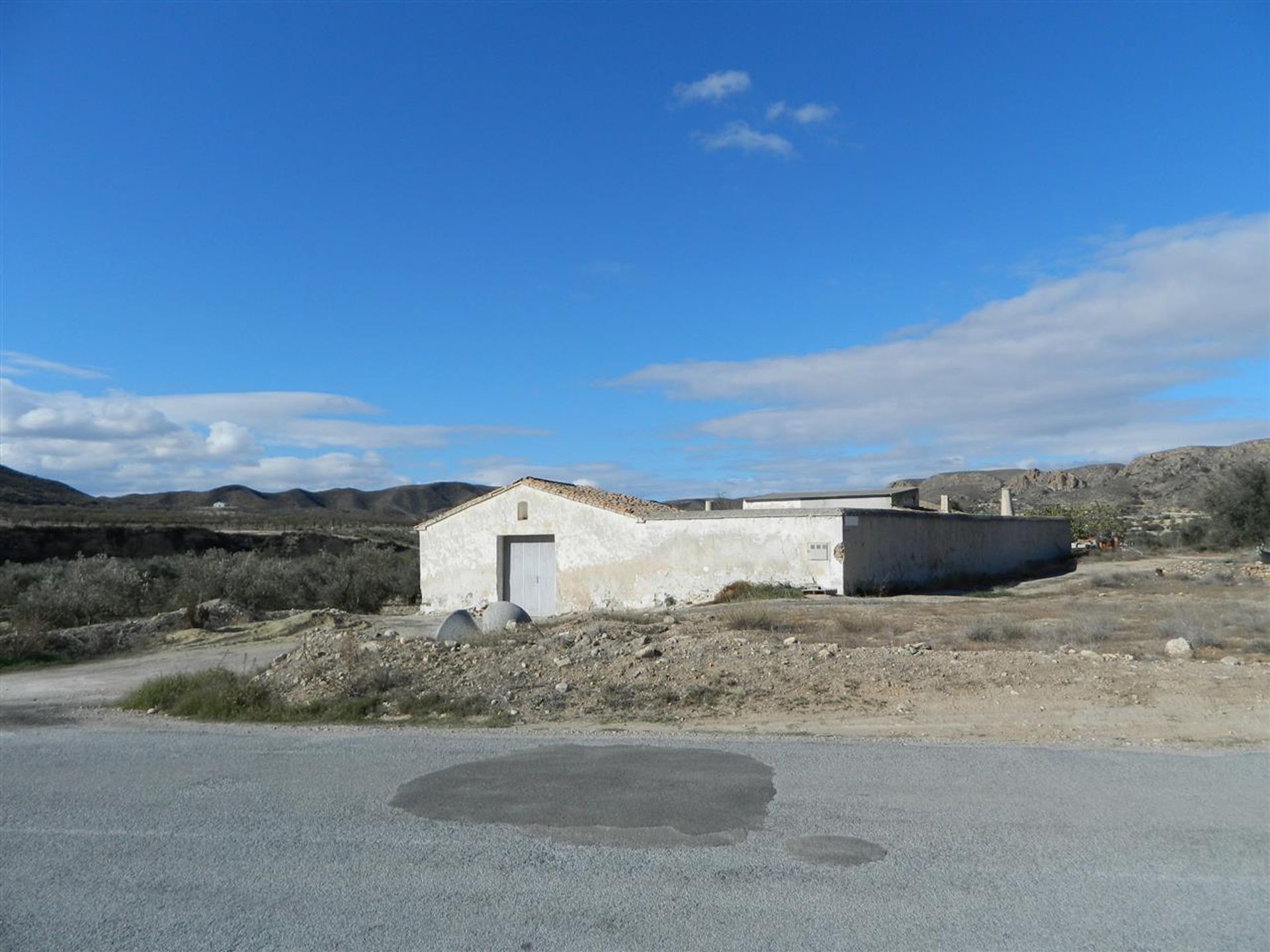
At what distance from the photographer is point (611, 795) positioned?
723cm

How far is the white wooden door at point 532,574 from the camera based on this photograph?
28672 millimetres

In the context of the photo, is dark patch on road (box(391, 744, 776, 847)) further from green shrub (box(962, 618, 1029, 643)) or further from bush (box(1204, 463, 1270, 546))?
bush (box(1204, 463, 1270, 546))

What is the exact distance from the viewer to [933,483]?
108375 millimetres

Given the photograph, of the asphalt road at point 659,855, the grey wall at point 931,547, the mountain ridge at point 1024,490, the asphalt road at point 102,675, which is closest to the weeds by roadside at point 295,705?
the asphalt road at point 102,675

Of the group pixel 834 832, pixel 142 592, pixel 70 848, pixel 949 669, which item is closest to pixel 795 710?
pixel 949 669

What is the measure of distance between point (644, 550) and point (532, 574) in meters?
3.95

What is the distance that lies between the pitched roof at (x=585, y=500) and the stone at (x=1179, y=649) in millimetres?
15081

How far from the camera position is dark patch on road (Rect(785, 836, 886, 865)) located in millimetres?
5750

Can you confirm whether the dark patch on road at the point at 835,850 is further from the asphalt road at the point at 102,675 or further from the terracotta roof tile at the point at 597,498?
the terracotta roof tile at the point at 597,498

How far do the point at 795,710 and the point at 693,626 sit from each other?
6559 mm

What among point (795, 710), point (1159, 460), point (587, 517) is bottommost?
point (795, 710)

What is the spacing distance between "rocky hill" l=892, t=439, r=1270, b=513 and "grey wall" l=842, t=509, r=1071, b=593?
30.4m

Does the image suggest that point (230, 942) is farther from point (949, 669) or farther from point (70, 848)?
point (949, 669)

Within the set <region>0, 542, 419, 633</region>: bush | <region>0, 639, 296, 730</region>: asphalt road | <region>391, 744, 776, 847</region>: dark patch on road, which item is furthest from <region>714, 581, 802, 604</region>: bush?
<region>391, 744, 776, 847</region>: dark patch on road
